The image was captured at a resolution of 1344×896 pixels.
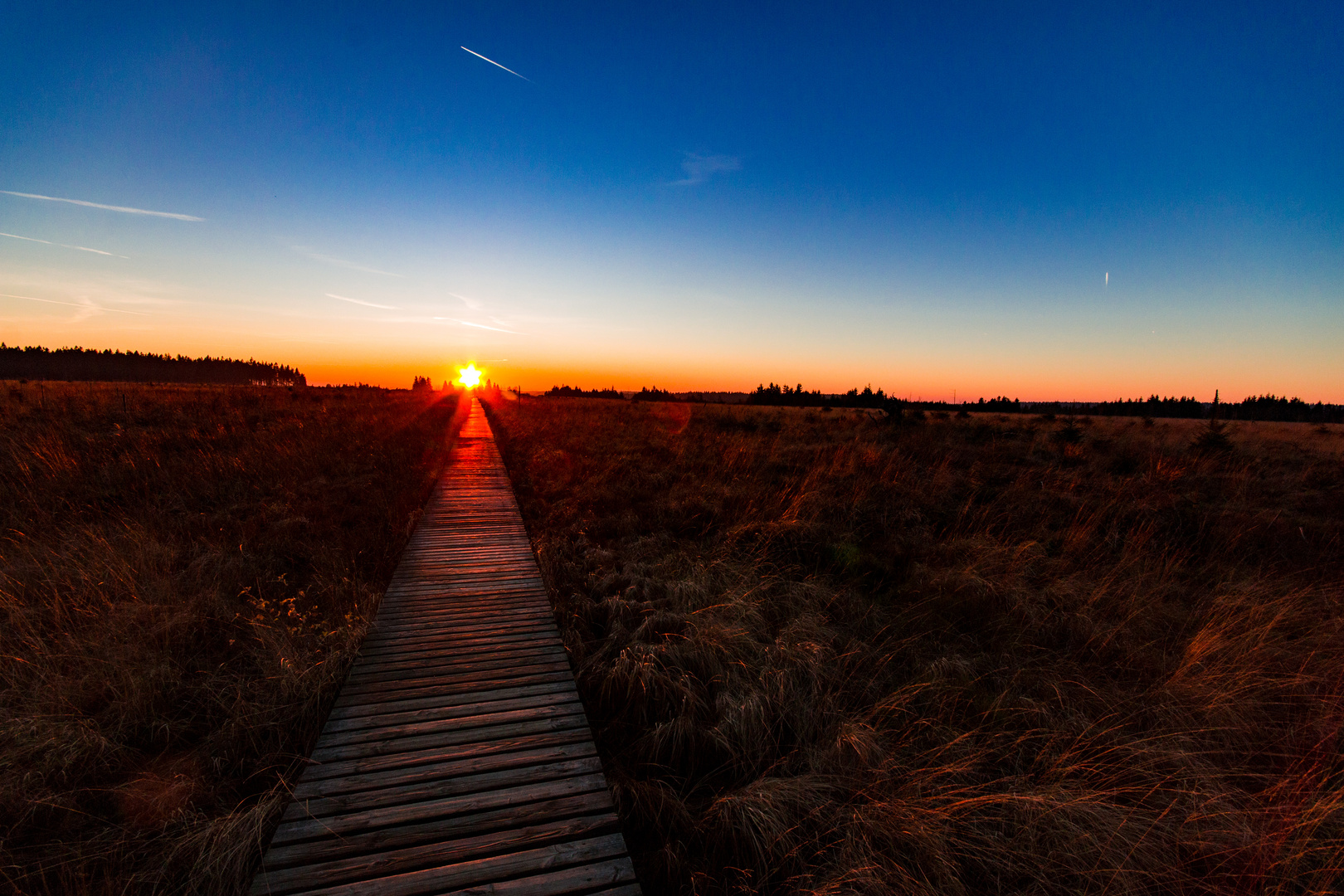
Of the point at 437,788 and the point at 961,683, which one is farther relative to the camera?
the point at 961,683

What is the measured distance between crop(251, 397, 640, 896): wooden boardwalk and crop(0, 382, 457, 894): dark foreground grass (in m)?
0.30

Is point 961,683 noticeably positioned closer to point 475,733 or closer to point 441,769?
point 475,733

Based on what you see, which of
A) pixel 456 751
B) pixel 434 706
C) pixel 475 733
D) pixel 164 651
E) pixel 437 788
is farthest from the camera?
pixel 164 651

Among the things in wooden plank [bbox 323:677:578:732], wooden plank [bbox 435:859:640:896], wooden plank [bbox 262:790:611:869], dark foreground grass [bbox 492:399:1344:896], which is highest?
dark foreground grass [bbox 492:399:1344:896]

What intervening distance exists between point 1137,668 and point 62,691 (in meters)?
9.93

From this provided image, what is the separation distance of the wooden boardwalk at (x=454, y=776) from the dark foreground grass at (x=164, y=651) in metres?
0.30

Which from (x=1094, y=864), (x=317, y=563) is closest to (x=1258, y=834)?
(x=1094, y=864)

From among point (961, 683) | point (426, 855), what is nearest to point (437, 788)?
point (426, 855)

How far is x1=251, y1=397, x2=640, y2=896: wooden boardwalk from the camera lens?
8.74ft

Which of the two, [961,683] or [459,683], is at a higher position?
[961,683]

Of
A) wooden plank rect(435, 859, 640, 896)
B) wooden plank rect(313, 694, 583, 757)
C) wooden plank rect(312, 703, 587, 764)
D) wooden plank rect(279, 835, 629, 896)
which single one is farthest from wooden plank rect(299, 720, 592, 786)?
wooden plank rect(435, 859, 640, 896)

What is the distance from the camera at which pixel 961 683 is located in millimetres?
4680

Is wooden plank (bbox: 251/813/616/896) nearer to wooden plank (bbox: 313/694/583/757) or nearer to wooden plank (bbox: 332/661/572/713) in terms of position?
wooden plank (bbox: 313/694/583/757)

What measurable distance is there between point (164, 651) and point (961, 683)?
767 cm
